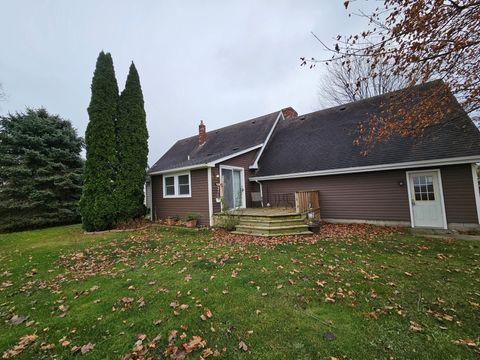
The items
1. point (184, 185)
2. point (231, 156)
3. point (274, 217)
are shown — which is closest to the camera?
point (274, 217)

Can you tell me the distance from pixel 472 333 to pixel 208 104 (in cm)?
2566

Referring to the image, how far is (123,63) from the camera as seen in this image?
11.3 m

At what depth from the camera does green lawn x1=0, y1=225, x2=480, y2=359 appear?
92.3 inches

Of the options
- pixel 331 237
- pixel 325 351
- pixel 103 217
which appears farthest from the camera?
pixel 103 217

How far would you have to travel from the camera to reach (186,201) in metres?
10.5

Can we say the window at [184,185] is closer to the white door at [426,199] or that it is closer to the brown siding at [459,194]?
the white door at [426,199]

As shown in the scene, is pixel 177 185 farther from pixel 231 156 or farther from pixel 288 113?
pixel 288 113

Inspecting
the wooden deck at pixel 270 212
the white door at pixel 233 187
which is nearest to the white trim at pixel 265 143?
the white door at pixel 233 187

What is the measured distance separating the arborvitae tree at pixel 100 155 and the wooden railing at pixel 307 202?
334 inches

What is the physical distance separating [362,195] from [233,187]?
19.7 feet

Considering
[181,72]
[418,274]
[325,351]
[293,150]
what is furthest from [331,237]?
[181,72]

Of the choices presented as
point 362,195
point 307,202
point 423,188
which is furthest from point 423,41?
point 362,195

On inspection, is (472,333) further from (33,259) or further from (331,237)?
(33,259)

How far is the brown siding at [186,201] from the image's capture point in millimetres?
9734
